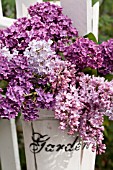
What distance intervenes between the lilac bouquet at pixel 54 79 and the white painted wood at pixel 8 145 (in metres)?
0.36

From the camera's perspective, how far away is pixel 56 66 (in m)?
1.52

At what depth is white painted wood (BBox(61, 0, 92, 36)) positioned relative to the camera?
1.74 meters

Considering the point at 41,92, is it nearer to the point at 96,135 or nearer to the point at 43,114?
the point at 43,114

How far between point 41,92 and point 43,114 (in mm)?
132

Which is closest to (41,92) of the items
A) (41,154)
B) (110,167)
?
(41,154)

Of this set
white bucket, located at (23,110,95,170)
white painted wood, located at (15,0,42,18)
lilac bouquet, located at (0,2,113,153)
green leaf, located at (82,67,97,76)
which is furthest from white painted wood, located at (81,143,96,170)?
white painted wood, located at (15,0,42,18)

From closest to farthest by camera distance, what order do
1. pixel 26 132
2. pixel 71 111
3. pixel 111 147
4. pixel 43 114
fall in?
pixel 71 111
pixel 43 114
pixel 26 132
pixel 111 147

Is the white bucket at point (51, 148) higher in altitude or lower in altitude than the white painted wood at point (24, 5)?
lower

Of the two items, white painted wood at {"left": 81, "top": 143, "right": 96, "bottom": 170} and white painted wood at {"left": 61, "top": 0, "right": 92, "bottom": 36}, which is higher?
white painted wood at {"left": 61, "top": 0, "right": 92, "bottom": 36}

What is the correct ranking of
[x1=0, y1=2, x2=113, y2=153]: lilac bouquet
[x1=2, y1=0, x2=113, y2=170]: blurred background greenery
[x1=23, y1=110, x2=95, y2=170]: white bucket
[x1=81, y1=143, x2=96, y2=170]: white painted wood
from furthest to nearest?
[x1=2, y1=0, x2=113, y2=170]: blurred background greenery < [x1=81, y1=143, x2=96, y2=170]: white painted wood < [x1=23, y1=110, x2=95, y2=170]: white bucket < [x1=0, y1=2, x2=113, y2=153]: lilac bouquet

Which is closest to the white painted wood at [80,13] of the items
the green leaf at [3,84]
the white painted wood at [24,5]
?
the white painted wood at [24,5]

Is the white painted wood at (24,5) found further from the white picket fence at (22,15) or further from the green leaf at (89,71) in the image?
the green leaf at (89,71)

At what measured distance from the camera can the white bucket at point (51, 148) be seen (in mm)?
1656

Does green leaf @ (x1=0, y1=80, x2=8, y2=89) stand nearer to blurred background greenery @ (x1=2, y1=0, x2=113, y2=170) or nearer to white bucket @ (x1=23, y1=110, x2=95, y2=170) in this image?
white bucket @ (x1=23, y1=110, x2=95, y2=170)
